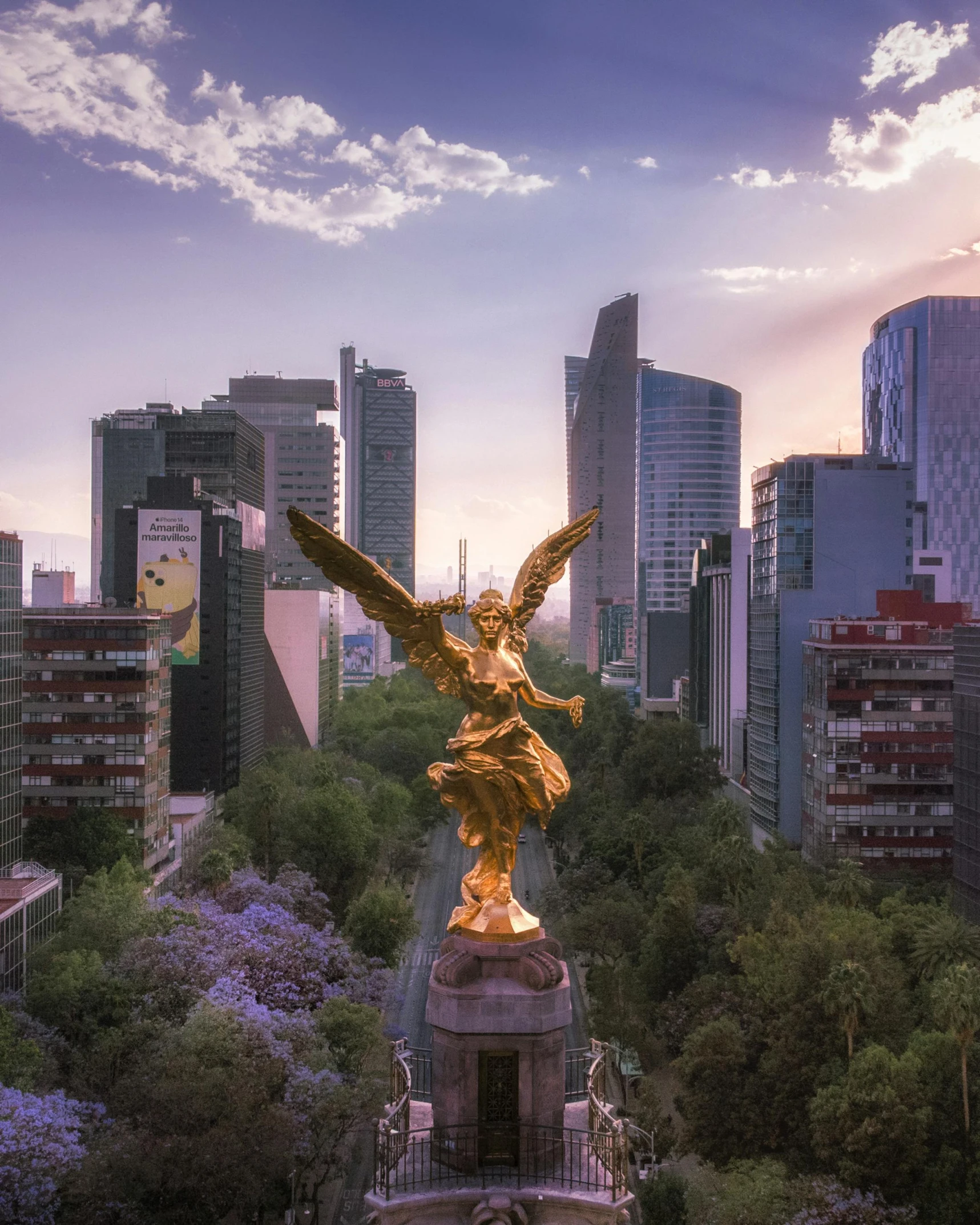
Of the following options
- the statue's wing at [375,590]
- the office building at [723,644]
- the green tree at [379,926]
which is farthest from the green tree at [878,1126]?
the office building at [723,644]

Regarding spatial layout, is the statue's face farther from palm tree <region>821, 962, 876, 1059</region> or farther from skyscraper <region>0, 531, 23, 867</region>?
skyscraper <region>0, 531, 23, 867</region>

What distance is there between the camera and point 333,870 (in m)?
64.6

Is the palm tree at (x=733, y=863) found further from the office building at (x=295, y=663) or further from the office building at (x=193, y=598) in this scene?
the office building at (x=295, y=663)

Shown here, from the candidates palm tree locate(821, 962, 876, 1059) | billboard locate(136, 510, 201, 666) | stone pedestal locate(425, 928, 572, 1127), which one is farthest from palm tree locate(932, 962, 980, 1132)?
billboard locate(136, 510, 201, 666)

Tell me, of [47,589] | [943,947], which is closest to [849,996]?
[943,947]

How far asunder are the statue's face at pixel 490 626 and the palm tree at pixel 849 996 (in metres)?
22.5

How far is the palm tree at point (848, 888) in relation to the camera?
5103 cm

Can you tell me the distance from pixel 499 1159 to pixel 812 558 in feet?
212

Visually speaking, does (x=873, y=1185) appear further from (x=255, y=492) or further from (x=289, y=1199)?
(x=255, y=492)

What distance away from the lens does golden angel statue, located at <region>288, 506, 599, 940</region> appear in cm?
2023

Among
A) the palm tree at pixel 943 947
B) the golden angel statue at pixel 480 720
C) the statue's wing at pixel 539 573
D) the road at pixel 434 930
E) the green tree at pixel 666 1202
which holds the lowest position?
the road at pixel 434 930

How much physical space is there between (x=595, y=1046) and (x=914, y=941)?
27512 millimetres

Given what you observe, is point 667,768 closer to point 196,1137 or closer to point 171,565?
point 171,565

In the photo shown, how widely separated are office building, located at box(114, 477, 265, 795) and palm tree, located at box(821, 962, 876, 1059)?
59791 mm
